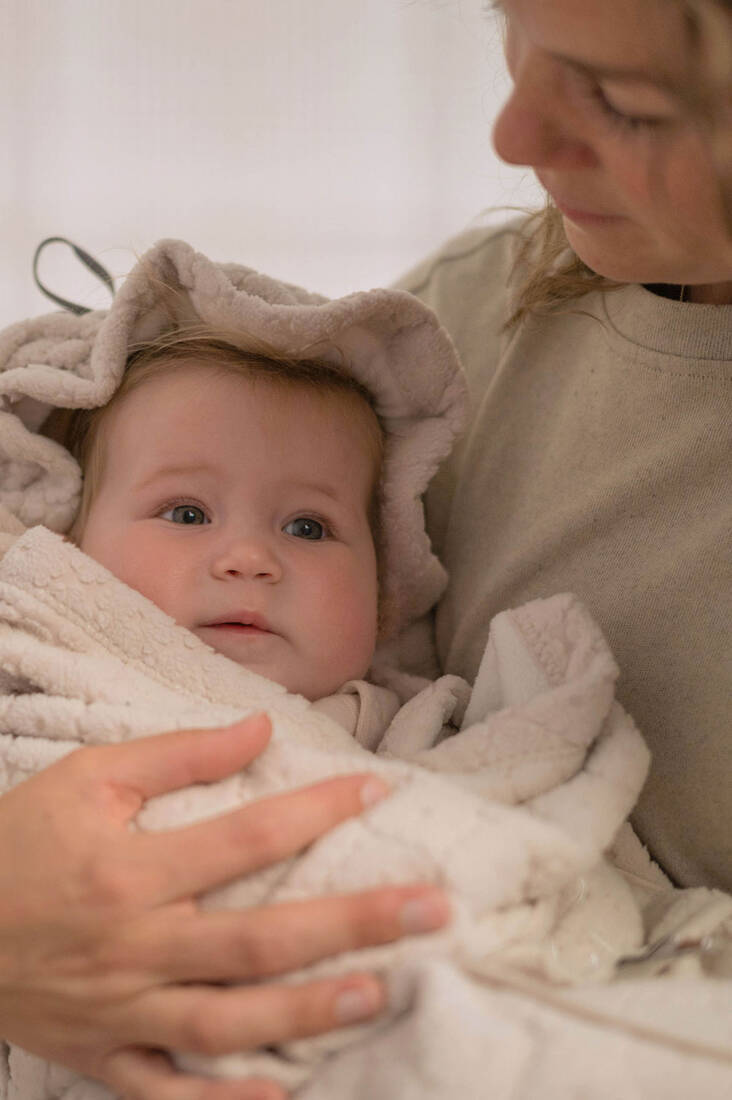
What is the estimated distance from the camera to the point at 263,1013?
2.14ft

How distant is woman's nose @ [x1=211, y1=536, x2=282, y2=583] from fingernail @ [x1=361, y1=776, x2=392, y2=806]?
0.99 feet

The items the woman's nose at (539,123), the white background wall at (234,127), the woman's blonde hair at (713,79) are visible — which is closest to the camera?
the woman's blonde hair at (713,79)

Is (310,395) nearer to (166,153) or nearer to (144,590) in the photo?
(144,590)

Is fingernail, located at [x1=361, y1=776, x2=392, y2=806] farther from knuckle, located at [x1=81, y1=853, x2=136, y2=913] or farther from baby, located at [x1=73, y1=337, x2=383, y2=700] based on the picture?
baby, located at [x1=73, y1=337, x2=383, y2=700]

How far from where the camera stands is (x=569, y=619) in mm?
944

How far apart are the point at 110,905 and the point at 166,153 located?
194 cm

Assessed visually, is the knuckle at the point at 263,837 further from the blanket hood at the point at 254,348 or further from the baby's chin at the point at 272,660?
the blanket hood at the point at 254,348

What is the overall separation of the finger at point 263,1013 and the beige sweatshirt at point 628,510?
376 mm

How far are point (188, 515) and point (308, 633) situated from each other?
173 millimetres

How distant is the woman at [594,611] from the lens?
66 cm

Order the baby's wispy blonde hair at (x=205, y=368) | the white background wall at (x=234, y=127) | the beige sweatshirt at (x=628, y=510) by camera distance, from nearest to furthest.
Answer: the beige sweatshirt at (x=628, y=510) < the baby's wispy blonde hair at (x=205, y=368) < the white background wall at (x=234, y=127)

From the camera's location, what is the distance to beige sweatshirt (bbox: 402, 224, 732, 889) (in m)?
0.90

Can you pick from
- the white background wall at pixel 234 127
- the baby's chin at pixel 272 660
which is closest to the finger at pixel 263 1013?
the baby's chin at pixel 272 660

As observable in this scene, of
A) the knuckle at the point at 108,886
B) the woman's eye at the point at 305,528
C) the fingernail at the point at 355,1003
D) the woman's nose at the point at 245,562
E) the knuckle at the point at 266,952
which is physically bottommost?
the fingernail at the point at 355,1003
